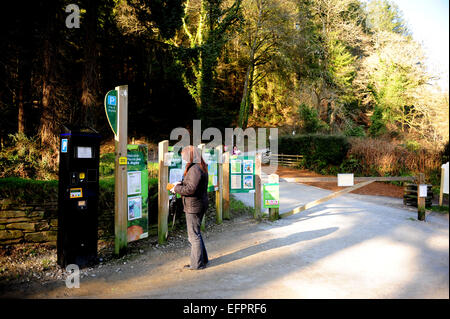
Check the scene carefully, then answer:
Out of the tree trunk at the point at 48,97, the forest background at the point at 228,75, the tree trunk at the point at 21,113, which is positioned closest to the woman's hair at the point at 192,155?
the forest background at the point at 228,75

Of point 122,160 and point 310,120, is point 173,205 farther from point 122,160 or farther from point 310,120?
point 310,120

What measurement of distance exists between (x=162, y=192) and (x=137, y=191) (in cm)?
52

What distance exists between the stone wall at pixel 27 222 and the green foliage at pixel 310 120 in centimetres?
2198

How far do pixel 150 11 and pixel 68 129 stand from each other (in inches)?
284

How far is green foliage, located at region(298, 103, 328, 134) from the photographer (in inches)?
955

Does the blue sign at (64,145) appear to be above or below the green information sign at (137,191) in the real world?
above

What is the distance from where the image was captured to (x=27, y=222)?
16.4ft

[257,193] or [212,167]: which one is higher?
[212,167]

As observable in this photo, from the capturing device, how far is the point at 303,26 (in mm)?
21562

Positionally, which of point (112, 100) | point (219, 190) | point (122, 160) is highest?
point (112, 100)

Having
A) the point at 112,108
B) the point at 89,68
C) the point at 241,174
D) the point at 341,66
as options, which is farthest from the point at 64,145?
the point at 341,66

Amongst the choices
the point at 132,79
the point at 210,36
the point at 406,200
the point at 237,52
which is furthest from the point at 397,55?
the point at 132,79

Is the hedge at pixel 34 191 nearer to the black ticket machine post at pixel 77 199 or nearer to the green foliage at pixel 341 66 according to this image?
the black ticket machine post at pixel 77 199

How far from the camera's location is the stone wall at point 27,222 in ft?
15.9
